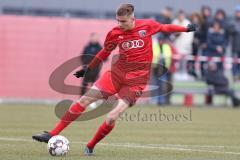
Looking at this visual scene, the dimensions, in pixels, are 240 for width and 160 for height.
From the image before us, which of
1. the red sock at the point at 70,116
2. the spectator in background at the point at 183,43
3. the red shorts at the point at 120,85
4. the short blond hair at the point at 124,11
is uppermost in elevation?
the short blond hair at the point at 124,11

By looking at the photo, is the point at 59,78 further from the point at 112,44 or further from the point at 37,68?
the point at 112,44

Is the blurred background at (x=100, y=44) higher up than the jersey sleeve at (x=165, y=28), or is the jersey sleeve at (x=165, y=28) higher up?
the jersey sleeve at (x=165, y=28)

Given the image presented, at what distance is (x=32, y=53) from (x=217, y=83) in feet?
20.3

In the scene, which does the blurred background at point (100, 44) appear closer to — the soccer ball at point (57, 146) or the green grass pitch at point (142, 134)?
the green grass pitch at point (142, 134)

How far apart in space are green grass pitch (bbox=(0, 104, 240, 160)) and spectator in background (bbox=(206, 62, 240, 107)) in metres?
0.87

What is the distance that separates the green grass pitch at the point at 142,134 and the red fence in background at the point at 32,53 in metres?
1.72

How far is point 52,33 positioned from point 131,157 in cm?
1463

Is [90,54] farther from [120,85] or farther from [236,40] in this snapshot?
[120,85]

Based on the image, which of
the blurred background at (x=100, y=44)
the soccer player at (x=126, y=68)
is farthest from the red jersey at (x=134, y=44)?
the blurred background at (x=100, y=44)

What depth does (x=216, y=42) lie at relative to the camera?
25531mm

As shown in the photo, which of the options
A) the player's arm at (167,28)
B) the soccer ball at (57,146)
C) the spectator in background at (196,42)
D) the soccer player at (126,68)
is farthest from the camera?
the spectator in background at (196,42)

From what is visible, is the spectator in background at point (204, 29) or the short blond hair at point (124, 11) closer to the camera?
the short blond hair at point (124, 11)

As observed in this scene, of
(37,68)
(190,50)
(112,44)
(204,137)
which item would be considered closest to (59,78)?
(37,68)

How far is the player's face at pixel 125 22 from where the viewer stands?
1179cm
